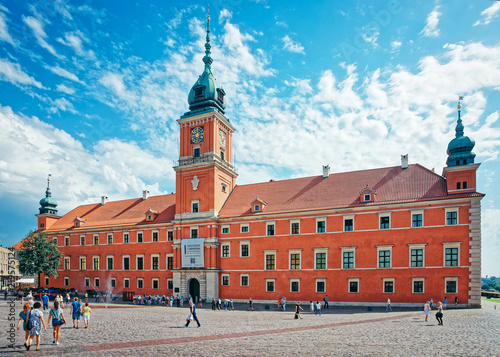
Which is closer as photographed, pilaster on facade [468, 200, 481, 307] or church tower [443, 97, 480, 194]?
pilaster on facade [468, 200, 481, 307]

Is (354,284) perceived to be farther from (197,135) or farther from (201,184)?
(197,135)

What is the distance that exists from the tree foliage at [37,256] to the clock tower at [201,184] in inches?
756

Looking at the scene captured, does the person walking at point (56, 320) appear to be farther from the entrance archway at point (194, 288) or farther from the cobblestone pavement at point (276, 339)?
the entrance archway at point (194, 288)

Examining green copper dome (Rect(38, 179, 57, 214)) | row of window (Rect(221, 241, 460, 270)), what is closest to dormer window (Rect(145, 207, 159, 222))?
row of window (Rect(221, 241, 460, 270))

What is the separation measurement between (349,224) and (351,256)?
3.23 m

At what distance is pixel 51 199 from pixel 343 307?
5168 centimetres

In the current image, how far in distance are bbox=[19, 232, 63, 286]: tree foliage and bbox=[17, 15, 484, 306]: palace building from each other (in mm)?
4003

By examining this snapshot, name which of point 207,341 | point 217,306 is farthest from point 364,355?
point 217,306

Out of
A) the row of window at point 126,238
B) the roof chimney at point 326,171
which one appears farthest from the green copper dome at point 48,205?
the roof chimney at point 326,171

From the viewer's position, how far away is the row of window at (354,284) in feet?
102

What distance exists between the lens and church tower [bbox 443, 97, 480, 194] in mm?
32425

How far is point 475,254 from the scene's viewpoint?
3075 cm

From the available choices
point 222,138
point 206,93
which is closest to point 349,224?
point 222,138

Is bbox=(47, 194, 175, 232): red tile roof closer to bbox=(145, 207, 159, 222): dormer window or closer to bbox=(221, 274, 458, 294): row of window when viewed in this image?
bbox=(145, 207, 159, 222): dormer window
